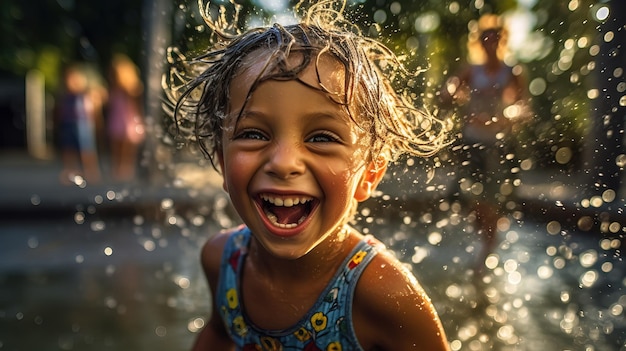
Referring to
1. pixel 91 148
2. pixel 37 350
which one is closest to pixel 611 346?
pixel 37 350

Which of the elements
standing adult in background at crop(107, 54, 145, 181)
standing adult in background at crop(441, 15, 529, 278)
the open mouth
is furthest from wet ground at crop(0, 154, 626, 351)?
standing adult in background at crop(107, 54, 145, 181)

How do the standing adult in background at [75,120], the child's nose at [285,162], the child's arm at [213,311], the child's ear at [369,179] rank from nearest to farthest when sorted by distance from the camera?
the child's nose at [285,162] → the child's ear at [369,179] → the child's arm at [213,311] → the standing adult in background at [75,120]

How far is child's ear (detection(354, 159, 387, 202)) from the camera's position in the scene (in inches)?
64.8

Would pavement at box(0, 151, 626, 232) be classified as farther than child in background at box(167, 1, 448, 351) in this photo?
Yes

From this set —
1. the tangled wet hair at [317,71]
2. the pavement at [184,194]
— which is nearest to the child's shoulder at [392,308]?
the tangled wet hair at [317,71]

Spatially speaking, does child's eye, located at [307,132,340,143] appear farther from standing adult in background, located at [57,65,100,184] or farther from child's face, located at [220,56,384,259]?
standing adult in background, located at [57,65,100,184]

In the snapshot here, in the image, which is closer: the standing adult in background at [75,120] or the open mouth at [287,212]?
the open mouth at [287,212]

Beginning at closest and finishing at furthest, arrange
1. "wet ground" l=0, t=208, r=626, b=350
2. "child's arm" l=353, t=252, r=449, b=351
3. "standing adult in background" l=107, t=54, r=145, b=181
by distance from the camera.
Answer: "child's arm" l=353, t=252, r=449, b=351, "wet ground" l=0, t=208, r=626, b=350, "standing adult in background" l=107, t=54, r=145, b=181

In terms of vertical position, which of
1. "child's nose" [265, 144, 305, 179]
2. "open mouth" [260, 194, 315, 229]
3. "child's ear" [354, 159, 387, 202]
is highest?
"child's nose" [265, 144, 305, 179]

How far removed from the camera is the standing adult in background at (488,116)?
3.01 meters

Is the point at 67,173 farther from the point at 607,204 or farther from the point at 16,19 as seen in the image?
the point at 607,204

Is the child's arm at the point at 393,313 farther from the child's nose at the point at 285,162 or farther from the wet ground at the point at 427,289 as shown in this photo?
the wet ground at the point at 427,289

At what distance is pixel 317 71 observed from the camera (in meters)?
1.45

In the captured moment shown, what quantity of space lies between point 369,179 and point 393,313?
1.12 feet
